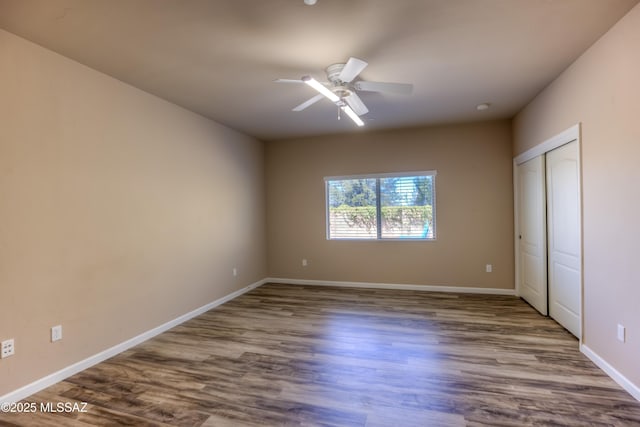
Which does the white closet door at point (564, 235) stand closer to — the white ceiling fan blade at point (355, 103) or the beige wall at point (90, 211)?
the white ceiling fan blade at point (355, 103)

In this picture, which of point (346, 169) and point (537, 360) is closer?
point (537, 360)

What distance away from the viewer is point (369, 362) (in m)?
2.67

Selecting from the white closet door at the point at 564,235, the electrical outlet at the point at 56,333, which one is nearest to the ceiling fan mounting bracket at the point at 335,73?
the white closet door at the point at 564,235

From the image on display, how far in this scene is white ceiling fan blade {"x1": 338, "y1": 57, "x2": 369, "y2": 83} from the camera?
2.22 metres

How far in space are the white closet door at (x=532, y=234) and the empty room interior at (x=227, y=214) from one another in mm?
34

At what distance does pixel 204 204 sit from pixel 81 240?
1662 millimetres

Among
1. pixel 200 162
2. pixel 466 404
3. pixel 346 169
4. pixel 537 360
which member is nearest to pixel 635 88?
pixel 537 360

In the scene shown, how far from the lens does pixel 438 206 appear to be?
4949 mm

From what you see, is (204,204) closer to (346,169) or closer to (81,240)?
(81,240)

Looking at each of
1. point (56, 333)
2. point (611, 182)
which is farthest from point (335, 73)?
point (56, 333)

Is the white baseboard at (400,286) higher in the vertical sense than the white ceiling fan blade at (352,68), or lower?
lower

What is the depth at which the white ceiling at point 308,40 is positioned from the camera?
199 cm

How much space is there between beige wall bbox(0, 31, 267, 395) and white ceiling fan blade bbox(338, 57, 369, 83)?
222cm

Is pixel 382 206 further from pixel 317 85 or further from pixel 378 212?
pixel 317 85
